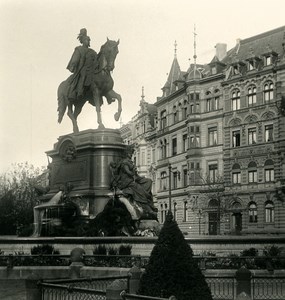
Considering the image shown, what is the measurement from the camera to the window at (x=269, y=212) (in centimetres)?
5906

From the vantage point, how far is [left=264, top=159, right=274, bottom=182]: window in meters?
59.7

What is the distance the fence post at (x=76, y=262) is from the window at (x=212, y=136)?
50.5 meters

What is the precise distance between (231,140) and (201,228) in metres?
9.95

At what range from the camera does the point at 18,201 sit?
191 feet

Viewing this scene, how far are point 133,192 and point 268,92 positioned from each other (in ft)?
133

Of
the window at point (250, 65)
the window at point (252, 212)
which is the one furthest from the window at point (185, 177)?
the window at point (250, 65)

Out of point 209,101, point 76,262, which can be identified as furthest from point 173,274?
point 209,101

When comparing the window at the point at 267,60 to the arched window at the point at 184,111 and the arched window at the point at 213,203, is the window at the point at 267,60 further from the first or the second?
the arched window at the point at 213,203

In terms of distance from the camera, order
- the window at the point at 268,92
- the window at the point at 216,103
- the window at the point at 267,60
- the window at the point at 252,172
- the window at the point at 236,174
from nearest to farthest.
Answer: the window at the point at 268,92, the window at the point at 252,172, the window at the point at 267,60, the window at the point at 236,174, the window at the point at 216,103

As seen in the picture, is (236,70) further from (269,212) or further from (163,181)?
(163,181)

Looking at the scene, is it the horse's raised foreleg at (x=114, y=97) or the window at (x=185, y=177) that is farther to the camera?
the window at (x=185, y=177)

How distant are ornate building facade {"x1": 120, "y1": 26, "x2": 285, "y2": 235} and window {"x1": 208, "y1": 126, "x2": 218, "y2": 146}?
0.11 meters

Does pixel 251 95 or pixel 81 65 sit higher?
pixel 251 95

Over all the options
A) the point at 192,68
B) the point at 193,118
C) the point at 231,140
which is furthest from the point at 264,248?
the point at 192,68
